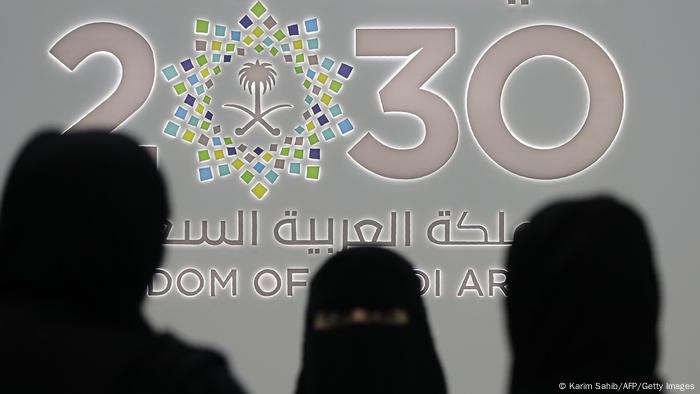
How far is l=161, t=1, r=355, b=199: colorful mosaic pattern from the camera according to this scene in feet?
9.04

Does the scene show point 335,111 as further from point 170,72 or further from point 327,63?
point 170,72

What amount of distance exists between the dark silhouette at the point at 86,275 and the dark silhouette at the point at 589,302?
0.60 meters

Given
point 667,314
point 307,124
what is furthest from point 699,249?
point 307,124

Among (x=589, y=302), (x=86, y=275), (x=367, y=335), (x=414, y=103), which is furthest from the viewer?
(x=414, y=103)

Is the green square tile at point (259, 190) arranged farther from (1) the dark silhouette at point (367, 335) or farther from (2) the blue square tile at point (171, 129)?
(1) the dark silhouette at point (367, 335)

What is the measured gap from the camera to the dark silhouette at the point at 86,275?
0.96 m

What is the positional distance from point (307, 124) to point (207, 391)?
6.10 feet

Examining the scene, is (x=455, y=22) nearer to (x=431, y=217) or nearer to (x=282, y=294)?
(x=431, y=217)

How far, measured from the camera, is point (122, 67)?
278 centimetres

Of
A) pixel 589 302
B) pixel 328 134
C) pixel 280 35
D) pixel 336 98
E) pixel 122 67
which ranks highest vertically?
pixel 280 35

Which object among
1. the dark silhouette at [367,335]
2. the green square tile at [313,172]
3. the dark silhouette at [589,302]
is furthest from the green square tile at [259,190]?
the dark silhouette at [589,302]

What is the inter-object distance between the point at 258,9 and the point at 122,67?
0.49 metres
